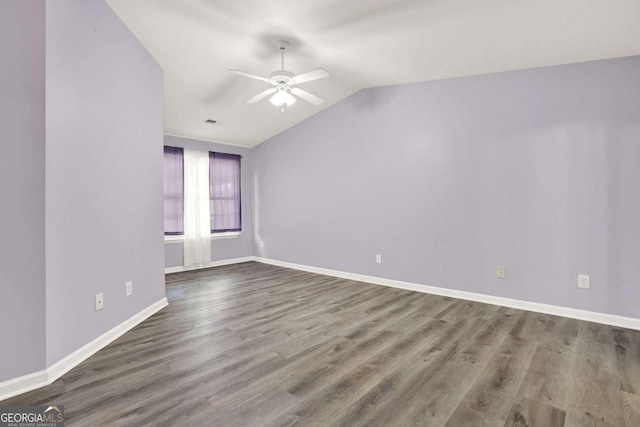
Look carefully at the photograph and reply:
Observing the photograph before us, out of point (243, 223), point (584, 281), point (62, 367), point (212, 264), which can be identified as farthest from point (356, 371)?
point (243, 223)

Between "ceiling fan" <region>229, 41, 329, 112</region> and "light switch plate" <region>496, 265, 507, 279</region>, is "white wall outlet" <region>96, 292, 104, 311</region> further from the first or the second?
"light switch plate" <region>496, 265, 507, 279</region>

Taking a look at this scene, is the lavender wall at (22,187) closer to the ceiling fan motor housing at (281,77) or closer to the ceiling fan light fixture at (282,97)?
the ceiling fan motor housing at (281,77)

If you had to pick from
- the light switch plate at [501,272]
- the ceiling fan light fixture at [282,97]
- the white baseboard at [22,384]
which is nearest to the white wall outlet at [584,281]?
the light switch plate at [501,272]

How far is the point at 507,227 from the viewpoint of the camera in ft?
11.7

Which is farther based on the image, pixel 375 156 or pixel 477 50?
pixel 375 156

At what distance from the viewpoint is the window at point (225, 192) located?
595cm

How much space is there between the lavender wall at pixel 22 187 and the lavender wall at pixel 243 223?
3.55 metres

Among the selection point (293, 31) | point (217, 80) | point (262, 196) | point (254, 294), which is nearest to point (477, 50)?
point (293, 31)

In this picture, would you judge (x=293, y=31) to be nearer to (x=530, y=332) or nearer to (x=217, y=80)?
(x=217, y=80)

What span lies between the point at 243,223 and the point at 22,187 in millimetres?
4584

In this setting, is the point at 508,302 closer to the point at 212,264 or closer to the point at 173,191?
the point at 212,264

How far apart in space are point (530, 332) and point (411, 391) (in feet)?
5.24

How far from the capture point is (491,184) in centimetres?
365

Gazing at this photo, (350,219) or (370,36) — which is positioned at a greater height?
(370,36)
